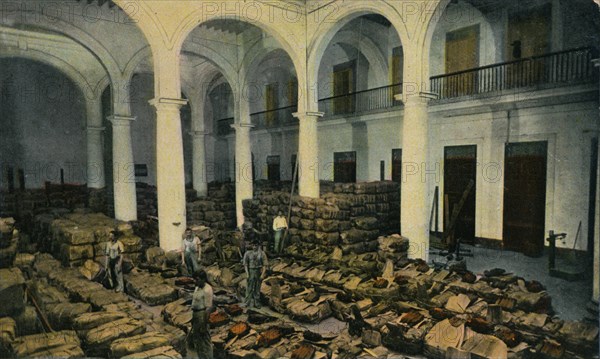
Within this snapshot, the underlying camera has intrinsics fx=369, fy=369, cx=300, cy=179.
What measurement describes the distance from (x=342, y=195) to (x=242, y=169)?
5.43 m

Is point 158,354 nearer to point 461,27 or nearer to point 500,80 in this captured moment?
point 500,80

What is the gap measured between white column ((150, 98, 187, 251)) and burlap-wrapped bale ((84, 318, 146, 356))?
561cm

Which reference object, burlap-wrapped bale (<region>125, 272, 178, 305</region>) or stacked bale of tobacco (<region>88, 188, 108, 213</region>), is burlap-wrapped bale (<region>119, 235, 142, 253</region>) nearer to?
burlap-wrapped bale (<region>125, 272, 178, 305</region>)

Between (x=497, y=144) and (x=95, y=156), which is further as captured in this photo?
(x=95, y=156)

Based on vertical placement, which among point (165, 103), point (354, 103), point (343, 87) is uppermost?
point (343, 87)

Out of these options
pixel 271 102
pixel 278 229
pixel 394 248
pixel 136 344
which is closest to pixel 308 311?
pixel 136 344

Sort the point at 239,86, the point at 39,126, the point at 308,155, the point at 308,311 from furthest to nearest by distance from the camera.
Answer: the point at 39,126 < the point at 239,86 < the point at 308,155 < the point at 308,311

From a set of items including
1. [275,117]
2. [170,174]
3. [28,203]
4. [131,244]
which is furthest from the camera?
[275,117]

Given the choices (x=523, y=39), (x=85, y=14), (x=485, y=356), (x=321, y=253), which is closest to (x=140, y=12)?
(x=85, y=14)

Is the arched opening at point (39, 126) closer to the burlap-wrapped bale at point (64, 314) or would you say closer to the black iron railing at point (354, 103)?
the black iron railing at point (354, 103)

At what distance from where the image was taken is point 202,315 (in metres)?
5.68

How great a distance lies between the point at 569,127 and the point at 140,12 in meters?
13.3

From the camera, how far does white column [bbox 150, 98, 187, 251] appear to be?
11.4 m

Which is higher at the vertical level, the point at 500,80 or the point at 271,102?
the point at 271,102
